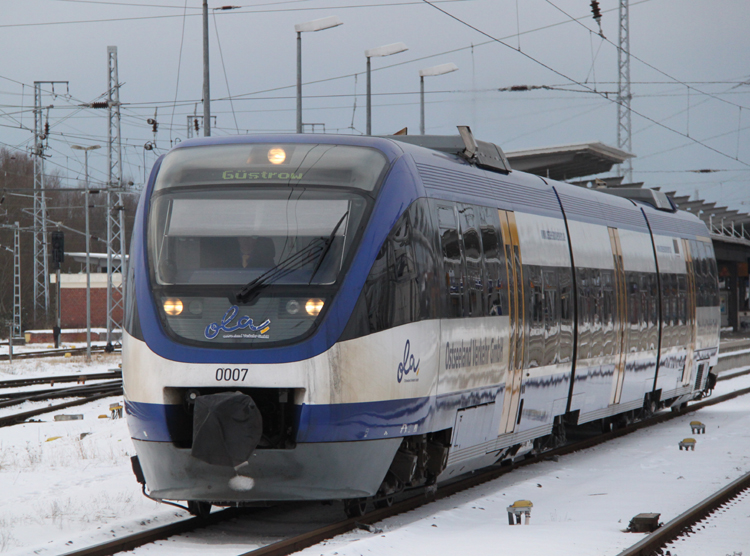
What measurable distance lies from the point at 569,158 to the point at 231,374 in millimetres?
31535

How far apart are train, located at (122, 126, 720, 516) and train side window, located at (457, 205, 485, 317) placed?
0.03 m

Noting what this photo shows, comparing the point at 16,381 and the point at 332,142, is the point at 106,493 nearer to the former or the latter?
the point at 332,142

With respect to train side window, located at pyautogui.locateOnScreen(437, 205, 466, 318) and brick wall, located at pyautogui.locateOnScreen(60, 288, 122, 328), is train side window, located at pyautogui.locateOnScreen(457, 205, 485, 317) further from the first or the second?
brick wall, located at pyautogui.locateOnScreen(60, 288, 122, 328)

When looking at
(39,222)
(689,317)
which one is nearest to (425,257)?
(689,317)

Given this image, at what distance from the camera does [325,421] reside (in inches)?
325

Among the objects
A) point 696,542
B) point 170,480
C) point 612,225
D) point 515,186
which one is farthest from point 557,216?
point 170,480

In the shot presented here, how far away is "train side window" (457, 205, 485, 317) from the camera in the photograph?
33.4 feet

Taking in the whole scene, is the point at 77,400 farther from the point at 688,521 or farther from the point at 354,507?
the point at 688,521

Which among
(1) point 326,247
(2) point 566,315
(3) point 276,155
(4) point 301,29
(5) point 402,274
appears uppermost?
(4) point 301,29

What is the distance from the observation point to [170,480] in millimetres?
8438

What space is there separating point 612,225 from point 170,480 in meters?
8.89

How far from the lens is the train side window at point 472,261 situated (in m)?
10.2

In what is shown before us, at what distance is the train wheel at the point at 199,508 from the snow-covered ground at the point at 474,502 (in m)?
0.25

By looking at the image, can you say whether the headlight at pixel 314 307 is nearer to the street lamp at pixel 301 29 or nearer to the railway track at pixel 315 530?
the railway track at pixel 315 530
